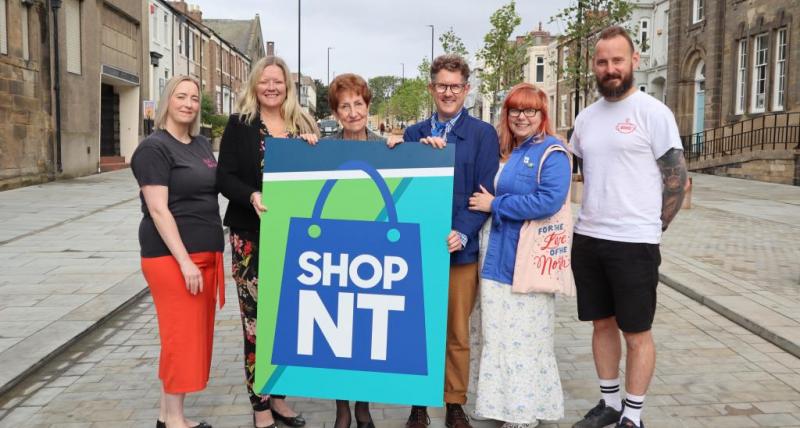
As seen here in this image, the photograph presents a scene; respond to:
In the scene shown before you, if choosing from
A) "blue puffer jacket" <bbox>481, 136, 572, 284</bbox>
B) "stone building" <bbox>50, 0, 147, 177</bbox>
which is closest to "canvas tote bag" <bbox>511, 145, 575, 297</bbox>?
"blue puffer jacket" <bbox>481, 136, 572, 284</bbox>

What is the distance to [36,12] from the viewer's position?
56.0 feet

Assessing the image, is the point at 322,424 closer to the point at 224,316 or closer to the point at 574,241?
the point at 574,241

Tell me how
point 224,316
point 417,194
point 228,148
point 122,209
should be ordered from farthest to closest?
point 122,209 < point 224,316 < point 228,148 < point 417,194

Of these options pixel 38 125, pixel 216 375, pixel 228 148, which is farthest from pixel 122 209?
pixel 228 148

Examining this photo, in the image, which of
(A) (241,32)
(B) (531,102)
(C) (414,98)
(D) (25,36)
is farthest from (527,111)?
(C) (414,98)

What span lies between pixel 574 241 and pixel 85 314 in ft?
13.6

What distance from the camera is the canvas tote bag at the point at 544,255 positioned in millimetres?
3410

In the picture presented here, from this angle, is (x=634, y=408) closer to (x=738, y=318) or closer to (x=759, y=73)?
(x=738, y=318)

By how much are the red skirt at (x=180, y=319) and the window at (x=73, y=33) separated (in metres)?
17.8

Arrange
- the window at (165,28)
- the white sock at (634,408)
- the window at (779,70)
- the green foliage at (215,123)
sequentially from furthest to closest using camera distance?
the green foliage at (215,123) < the window at (165,28) < the window at (779,70) < the white sock at (634,408)

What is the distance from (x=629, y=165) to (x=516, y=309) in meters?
0.89

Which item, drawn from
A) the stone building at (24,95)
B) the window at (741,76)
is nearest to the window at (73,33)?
the stone building at (24,95)

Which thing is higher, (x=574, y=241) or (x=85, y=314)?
(x=574, y=241)

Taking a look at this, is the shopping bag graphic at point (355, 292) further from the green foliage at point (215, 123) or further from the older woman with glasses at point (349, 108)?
the green foliage at point (215, 123)
